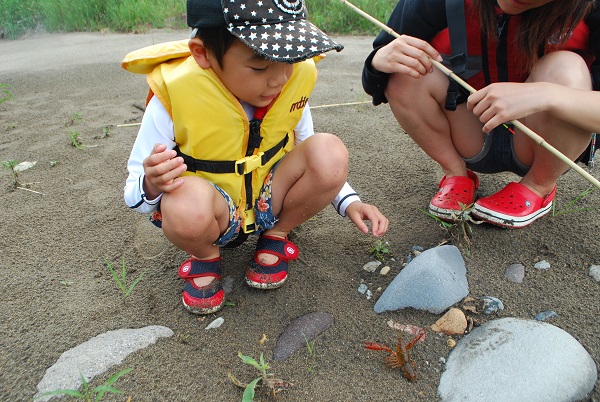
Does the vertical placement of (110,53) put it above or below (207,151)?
below

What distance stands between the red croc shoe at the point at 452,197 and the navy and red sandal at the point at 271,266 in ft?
2.17

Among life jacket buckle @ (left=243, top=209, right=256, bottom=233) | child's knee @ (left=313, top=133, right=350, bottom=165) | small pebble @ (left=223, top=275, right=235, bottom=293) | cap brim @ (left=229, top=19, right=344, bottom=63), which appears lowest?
small pebble @ (left=223, top=275, right=235, bottom=293)

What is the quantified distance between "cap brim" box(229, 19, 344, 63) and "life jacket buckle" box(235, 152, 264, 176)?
49cm

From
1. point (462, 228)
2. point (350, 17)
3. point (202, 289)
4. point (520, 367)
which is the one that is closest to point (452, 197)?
point (462, 228)

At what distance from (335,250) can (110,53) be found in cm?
473

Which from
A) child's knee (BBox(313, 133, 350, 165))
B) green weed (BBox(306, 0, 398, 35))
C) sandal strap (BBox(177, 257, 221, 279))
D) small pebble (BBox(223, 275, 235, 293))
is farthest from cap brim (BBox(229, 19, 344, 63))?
green weed (BBox(306, 0, 398, 35))

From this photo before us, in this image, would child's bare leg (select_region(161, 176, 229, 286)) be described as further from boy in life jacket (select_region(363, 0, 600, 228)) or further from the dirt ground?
boy in life jacket (select_region(363, 0, 600, 228))

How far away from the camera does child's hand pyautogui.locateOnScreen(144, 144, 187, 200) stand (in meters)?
1.67

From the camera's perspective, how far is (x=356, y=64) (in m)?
5.06

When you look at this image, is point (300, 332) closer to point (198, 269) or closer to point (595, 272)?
point (198, 269)

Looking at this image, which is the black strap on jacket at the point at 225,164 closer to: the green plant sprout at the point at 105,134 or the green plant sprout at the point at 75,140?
the green plant sprout at the point at 75,140

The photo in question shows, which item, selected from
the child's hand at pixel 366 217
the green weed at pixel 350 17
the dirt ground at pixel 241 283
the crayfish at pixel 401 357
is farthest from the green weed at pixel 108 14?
the crayfish at pixel 401 357

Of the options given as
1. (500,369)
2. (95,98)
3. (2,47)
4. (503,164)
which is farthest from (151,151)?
(2,47)

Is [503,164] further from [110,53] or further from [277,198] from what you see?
[110,53]
